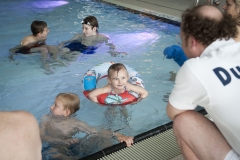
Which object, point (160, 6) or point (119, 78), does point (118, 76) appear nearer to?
point (119, 78)

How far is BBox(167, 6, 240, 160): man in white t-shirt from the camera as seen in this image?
1502 millimetres

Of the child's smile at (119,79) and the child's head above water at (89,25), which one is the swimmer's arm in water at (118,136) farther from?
the child's head above water at (89,25)

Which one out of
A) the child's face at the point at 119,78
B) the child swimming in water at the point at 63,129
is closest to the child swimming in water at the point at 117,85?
the child's face at the point at 119,78

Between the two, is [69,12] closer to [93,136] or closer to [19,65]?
[19,65]

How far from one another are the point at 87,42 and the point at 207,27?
11.4ft

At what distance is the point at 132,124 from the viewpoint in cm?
320

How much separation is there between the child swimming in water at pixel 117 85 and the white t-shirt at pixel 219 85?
1.42 metres

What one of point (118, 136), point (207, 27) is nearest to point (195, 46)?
point (207, 27)

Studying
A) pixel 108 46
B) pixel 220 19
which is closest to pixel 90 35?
pixel 108 46

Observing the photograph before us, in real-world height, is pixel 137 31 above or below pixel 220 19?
below

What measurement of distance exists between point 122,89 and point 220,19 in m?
1.62

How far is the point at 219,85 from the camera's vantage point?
1484mm

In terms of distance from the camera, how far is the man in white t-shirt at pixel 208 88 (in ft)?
4.93

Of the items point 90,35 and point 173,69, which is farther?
point 90,35
